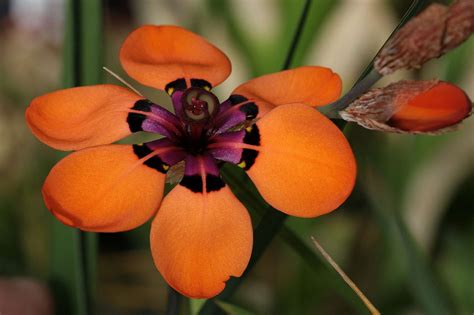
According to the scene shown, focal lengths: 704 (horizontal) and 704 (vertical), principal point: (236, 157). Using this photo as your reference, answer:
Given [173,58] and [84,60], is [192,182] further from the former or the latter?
[84,60]

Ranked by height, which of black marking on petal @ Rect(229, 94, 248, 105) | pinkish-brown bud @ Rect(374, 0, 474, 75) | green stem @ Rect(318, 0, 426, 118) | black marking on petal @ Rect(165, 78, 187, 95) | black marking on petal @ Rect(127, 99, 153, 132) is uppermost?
pinkish-brown bud @ Rect(374, 0, 474, 75)

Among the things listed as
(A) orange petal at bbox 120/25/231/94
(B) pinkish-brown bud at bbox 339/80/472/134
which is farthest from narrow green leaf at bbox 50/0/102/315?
(B) pinkish-brown bud at bbox 339/80/472/134

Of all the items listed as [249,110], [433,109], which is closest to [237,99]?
[249,110]

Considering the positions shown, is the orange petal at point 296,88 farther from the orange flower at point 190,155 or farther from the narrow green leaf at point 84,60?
the narrow green leaf at point 84,60

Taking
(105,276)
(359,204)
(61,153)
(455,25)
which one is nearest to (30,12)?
(105,276)

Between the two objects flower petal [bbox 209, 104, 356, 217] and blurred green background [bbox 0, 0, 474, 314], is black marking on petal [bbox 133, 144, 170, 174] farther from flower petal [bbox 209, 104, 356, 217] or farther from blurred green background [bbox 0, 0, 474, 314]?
blurred green background [bbox 0, 0, 474, 314]

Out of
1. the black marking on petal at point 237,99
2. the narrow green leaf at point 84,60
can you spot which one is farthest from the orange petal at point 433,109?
the narrow green leaf at point 84,60

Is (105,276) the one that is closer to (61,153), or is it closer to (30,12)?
(61,153)
